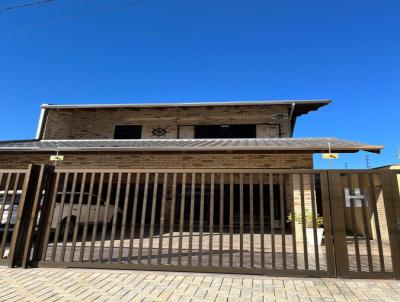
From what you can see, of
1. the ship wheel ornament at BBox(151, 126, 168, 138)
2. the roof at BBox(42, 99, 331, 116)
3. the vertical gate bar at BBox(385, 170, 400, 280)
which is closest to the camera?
the vertical gate bar at BBox(385, 170, 400, 280)

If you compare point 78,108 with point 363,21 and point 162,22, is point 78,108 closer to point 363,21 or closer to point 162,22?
point 162,22

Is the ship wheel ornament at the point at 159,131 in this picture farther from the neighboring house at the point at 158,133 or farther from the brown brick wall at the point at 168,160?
the brown brick wall at the point at 168,160

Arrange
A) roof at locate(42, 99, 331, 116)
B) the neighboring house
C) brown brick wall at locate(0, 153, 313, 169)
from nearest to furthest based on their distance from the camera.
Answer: brown brick wall at locate(0, 153, 313, 169) → the neighboring house → roof at locate(42, 99, 331, 116)

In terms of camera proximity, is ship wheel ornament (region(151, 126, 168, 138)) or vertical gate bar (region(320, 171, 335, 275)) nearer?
vertical gate bar (region(320, 171, 335, 275))

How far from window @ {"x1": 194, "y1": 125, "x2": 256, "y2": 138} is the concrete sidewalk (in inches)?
366

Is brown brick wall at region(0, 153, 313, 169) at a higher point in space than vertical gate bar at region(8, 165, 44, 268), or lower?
higher

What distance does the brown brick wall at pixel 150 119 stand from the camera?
12977mm

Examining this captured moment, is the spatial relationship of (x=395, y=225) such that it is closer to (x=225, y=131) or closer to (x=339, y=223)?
(x=339, y=223)

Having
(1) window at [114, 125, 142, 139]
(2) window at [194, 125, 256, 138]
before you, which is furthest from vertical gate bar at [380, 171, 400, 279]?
(1) window at [114, 125, 142, 139]

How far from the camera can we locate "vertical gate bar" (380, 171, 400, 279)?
4016 millimetres

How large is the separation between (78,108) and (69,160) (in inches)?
165

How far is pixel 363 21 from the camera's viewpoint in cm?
907

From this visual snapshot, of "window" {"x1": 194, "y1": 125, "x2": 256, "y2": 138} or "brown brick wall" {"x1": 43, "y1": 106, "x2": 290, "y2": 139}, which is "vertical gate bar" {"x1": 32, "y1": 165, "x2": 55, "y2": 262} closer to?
"brown brick wall" {"x1": 43, "y1": 106, "x2": 290, "y2": 139}

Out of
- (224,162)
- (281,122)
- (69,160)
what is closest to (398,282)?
(224,162)
